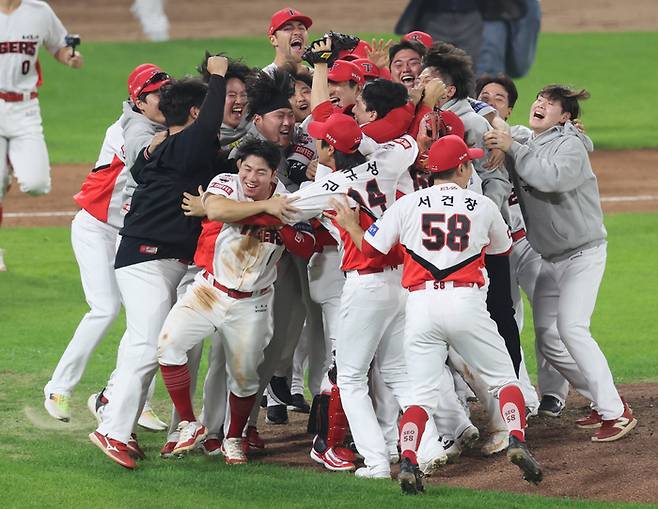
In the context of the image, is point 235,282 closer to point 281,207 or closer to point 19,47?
point 281,207

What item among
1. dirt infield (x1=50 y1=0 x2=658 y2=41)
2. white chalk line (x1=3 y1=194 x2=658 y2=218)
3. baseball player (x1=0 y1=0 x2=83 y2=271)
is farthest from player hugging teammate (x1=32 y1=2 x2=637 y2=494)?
dirt infield (x1=50 y1=0 x2=658 y2=41)

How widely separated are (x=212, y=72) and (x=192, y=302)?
44.3 inches

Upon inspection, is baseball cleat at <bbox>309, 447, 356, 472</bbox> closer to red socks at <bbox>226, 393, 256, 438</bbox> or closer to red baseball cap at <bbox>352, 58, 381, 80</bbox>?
red socks at <bbox>226, 393, 256, 438</bbox>

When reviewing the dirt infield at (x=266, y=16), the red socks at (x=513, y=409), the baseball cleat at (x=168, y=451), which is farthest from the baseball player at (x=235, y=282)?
the dirt infield at (x=266, y=16)

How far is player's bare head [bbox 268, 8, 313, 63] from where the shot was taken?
27.2 feet

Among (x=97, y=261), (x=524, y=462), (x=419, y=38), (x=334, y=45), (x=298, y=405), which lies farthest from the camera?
(x=419, y=38)

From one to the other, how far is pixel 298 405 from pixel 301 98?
6.06ft

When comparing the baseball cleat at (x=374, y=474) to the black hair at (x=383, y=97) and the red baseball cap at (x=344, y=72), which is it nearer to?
the black hair at (x=383, y=97)

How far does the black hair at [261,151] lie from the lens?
21.5 ft

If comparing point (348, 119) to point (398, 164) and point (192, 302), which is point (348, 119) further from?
point (192, 302)

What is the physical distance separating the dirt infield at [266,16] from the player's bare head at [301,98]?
1788 centimetres

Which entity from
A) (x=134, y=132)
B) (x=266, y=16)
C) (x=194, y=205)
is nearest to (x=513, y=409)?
(x=194, y=205)

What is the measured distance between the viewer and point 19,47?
11.0 m

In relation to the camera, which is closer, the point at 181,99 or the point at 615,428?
the point at 181,99
